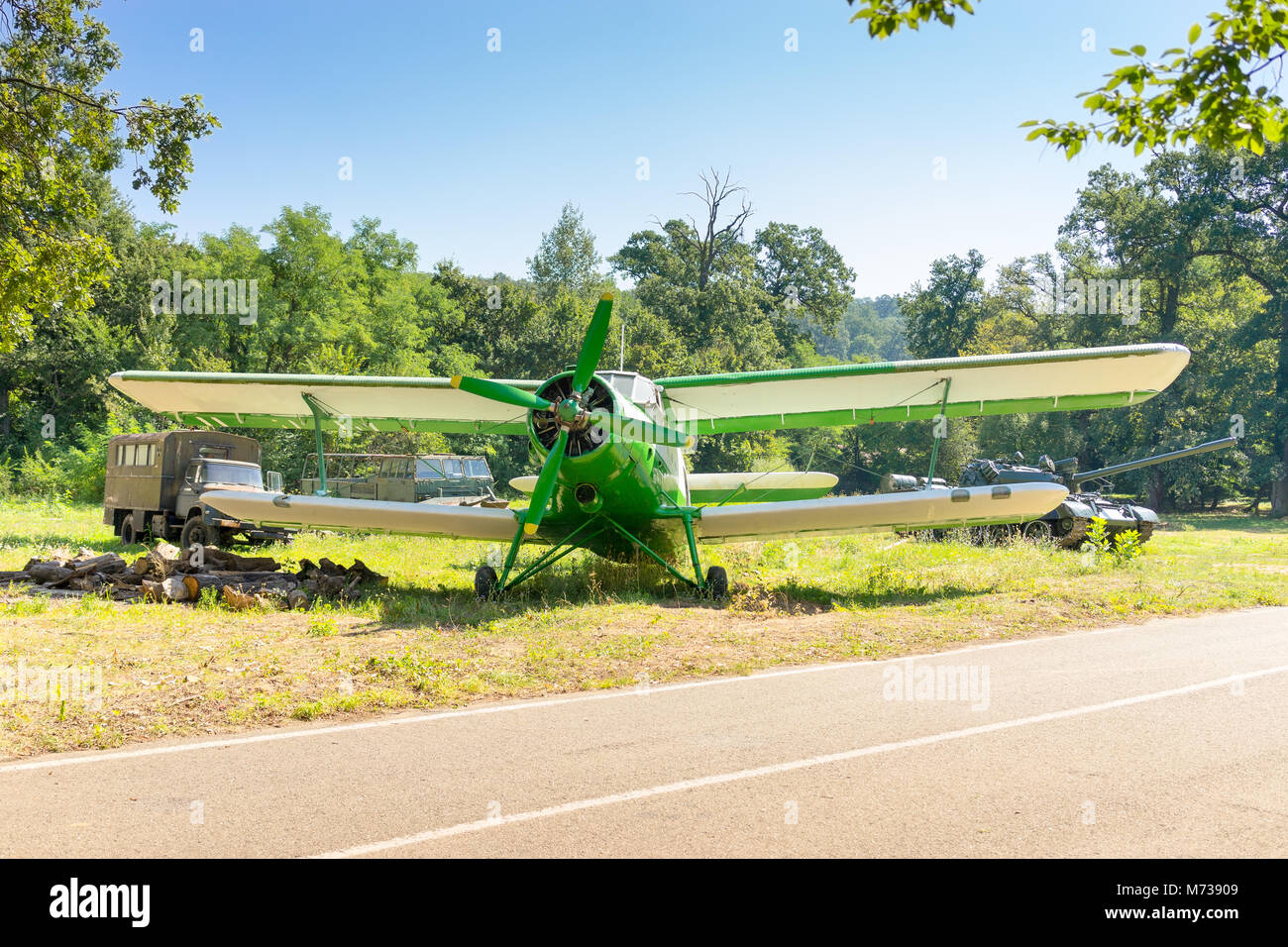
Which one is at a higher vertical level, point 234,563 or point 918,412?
point 918,412

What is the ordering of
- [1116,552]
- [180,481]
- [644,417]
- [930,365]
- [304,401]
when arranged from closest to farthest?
1. [644,417]
2. [930,365]
3. [304,401]
4. [1116,552]
5. [180,481]

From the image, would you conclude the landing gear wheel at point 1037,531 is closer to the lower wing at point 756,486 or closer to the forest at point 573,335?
the lower wing at point 756,486

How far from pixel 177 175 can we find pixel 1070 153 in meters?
15.0

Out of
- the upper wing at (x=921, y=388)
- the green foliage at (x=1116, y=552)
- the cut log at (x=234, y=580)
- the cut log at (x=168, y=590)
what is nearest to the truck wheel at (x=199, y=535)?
the cut log at (x=234, y=580)

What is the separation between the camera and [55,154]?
15328mm

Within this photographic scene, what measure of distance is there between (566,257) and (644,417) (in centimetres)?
5269

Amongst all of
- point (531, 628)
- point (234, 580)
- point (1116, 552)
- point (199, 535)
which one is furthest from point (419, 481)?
point (1116, 552)

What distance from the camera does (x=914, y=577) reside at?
12945 mm

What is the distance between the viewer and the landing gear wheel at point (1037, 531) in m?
18.7

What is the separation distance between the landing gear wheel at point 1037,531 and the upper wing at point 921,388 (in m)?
5.95

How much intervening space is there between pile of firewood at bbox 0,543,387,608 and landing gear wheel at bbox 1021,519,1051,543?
14.0 m

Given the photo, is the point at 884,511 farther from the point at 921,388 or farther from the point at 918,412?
the point at 918,412
